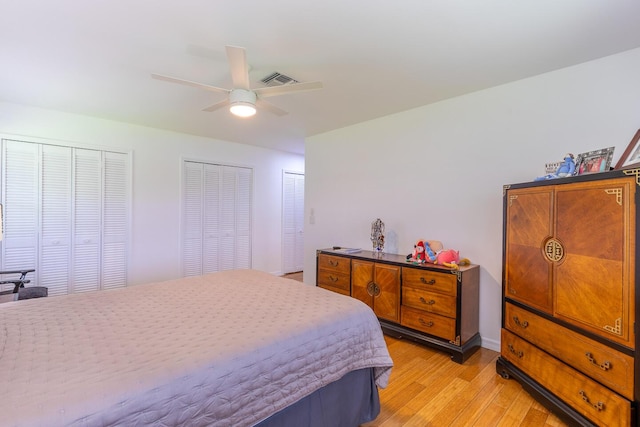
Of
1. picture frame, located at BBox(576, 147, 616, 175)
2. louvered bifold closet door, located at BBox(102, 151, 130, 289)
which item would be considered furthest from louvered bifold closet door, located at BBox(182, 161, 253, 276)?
picture frame, located at BBox(576, 147, 616, 175)

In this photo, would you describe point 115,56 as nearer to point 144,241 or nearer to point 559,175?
point 144,241

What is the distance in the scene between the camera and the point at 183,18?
5.76 feet

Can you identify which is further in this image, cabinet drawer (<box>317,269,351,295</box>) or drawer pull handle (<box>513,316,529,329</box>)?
cabinet drawer (<box>317,269,351,295</box>)

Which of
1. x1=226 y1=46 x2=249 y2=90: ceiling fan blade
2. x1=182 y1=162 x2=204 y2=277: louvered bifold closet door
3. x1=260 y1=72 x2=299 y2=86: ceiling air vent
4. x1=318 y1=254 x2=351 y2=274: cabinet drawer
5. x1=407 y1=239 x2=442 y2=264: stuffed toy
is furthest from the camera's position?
x1=182 y1=162 x2=204 y2=277: louvered bifold closet door

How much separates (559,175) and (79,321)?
3.01 metres

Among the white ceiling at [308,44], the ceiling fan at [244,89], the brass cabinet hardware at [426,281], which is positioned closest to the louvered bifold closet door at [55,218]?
the white ceiling at [308,44]

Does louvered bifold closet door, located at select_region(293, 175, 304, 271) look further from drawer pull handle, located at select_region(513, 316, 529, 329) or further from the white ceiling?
drawer pull handle, located at select_region(513, 316, 529, 329)

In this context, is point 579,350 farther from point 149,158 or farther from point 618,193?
point 149,158

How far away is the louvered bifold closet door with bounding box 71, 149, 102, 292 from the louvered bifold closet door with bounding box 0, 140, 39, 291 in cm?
36

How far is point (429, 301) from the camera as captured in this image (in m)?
2.66

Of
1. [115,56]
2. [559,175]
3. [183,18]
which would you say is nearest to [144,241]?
[115,56]

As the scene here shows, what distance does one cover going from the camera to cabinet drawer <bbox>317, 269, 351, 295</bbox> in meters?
3.32

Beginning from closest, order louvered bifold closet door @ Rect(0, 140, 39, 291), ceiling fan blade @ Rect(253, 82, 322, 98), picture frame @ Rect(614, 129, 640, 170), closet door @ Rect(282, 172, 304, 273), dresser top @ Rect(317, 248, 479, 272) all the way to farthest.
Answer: picture frame @ Rect(614, 129, 640, 170) → ceiling fan blade @ Rect(253, 82, 322, 98) → dresser top @ Rect(317, 248, 479, 272) → louvered bifold closet door @ Rect(0, 140, 39, 291) → closet door @ Rect(282, 172, 304, 273)

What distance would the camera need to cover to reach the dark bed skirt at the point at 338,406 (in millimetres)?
1342
